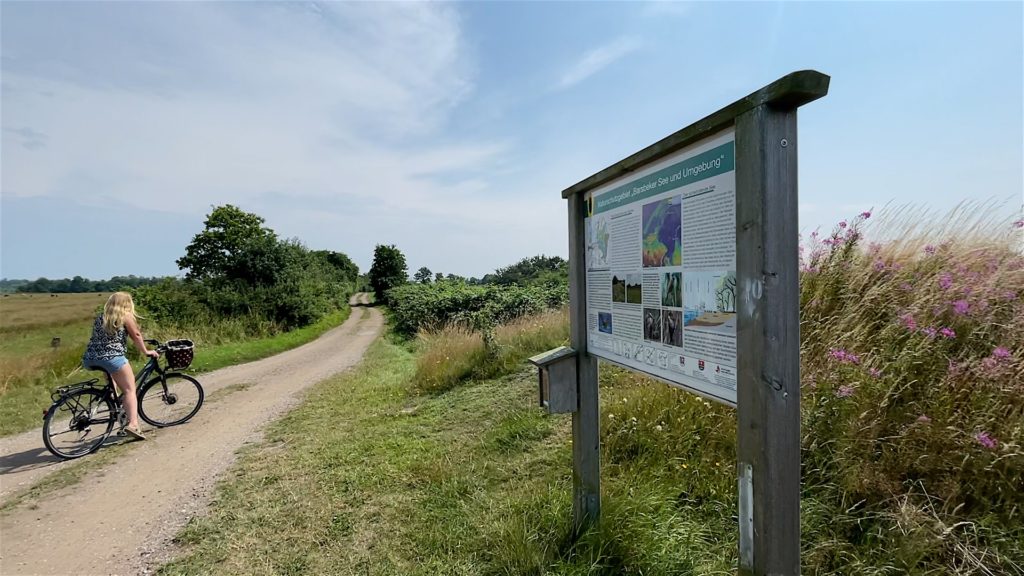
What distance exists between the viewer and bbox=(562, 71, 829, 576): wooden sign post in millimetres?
1539

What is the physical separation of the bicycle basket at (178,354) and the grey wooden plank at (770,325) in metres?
7.03

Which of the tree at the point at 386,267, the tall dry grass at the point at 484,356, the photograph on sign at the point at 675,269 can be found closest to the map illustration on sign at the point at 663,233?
the photograph on sign at the point at 675,269

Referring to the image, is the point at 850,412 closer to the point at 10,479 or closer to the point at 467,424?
the point at 467,424

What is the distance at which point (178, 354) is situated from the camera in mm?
6289

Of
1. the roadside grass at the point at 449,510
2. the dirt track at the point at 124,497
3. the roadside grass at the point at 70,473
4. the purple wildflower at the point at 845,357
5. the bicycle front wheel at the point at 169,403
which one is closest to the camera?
the roadside grass at the point at 449,510

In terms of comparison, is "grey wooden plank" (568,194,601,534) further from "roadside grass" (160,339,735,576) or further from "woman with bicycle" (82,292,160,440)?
"woman with bicycle" (82,292,160,440)

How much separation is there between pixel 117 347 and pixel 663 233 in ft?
21.1

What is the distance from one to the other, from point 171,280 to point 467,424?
1823 cm

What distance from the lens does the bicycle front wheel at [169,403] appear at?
20.5 ft

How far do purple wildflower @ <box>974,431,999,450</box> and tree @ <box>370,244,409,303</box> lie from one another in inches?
2153

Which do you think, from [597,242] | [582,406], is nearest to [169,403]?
[582,406]

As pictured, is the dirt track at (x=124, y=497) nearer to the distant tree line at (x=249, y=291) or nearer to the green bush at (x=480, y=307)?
the green bush at (x=480, y=307)

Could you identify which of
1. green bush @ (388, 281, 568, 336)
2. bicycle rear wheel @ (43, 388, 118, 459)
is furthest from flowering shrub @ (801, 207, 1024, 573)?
green bush @ (388, 281, 568, 336)

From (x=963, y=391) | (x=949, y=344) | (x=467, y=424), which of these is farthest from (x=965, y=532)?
(x=467, y=424)
